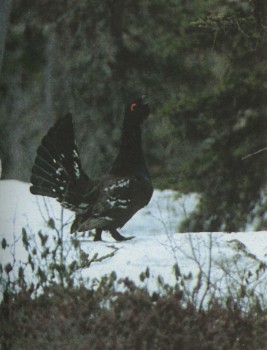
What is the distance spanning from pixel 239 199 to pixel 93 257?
0.75 metres

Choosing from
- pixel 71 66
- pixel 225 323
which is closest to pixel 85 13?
pixel 71 66

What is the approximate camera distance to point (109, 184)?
4660 millimetres

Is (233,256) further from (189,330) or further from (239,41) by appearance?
(239,41)

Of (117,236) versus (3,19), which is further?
(3,19)

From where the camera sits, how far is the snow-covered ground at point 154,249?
14.6 feet

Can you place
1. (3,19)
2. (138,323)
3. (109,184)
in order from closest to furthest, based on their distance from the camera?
1. (138,323)
2. (109,184)
3. (3,19)

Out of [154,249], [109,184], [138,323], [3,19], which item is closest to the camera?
[138,323]

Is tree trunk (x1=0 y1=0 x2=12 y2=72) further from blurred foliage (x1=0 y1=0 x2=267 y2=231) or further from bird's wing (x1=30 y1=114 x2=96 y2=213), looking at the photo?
bird's wing (x1=30 y1=114 x2=96 y2=213)

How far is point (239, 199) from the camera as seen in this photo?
Result: 4.64m

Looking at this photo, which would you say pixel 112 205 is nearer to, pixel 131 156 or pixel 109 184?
pixel 109 184

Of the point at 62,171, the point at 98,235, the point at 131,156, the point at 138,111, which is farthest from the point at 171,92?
the point at 98,235

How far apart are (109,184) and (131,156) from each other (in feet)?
0.56

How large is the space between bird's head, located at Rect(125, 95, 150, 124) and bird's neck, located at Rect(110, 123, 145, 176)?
3 cm

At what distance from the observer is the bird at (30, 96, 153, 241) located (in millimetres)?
4625
